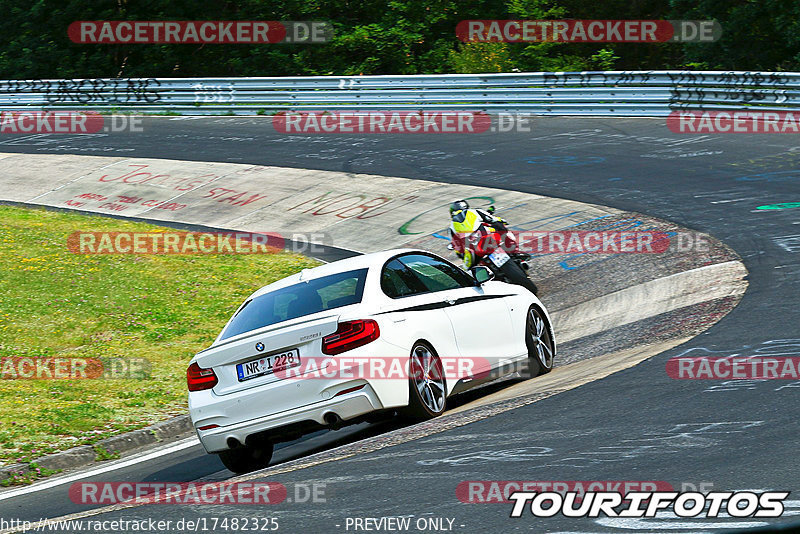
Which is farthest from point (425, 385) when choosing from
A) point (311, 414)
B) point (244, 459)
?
point (244, 459)

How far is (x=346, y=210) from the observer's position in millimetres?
20984

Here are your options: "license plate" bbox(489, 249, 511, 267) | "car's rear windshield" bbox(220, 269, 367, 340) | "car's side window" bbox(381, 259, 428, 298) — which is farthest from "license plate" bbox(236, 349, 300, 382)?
"license plate" bbox(489, 249, 511, 267)

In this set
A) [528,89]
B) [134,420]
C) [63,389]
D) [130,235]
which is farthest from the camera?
[528,89]

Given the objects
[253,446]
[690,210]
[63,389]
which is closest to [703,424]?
[253,446]

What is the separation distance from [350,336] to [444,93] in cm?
2193

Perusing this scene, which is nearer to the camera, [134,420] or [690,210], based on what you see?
[134,420]

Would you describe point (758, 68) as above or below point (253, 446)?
above

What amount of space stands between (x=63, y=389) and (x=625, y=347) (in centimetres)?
585

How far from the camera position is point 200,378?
8.00 metres

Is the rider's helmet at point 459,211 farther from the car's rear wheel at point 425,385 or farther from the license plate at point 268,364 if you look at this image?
the license plate at point 268,364

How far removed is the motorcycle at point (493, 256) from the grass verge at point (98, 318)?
11.6ft

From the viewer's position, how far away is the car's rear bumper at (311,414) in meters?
→ 7.52

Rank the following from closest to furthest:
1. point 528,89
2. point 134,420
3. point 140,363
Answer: point 134,420, point 140,363, point 528,89

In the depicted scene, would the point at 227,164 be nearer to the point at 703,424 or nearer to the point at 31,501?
the point at 31,501
